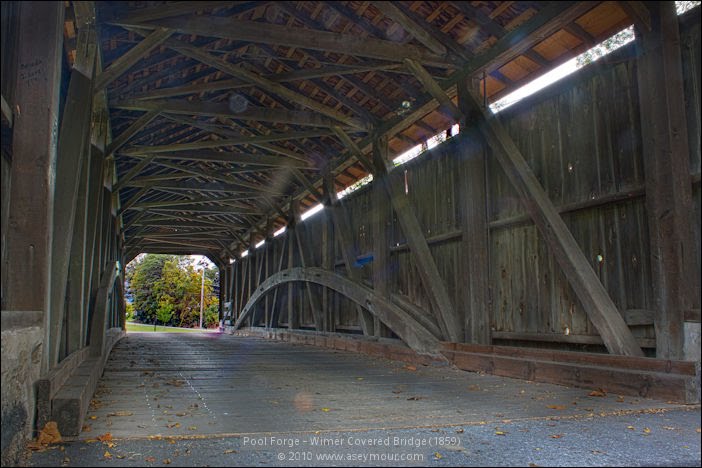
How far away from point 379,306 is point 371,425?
4890 millimetres

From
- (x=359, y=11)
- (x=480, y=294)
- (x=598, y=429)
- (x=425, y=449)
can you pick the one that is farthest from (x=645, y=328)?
(x=359, y=11)

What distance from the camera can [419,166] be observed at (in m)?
7.90

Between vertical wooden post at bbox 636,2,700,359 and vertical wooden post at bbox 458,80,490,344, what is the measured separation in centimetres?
223

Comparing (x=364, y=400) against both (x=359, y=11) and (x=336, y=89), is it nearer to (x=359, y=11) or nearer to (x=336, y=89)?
(x=359, y=11)

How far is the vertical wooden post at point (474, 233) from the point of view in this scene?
6.27 m

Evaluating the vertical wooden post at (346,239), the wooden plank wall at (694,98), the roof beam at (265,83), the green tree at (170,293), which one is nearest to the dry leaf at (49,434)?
the wooden plank wall at (694,98)

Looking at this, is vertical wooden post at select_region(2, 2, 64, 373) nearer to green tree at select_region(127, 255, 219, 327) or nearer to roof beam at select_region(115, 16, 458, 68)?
roof beam at select_region(115, 16, 458, 68)

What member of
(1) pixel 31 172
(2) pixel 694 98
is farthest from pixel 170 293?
(2) pixel 694 98

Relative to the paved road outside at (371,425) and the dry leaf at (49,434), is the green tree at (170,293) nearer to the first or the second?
the paved road outside at (371,425)

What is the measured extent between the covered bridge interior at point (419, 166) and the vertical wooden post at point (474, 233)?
2cm

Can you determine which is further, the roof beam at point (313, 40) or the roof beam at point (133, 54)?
the roof beam at point (313, 40)

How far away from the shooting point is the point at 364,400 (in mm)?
4316

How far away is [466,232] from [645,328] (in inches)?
95.6

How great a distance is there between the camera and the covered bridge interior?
3.22 m
